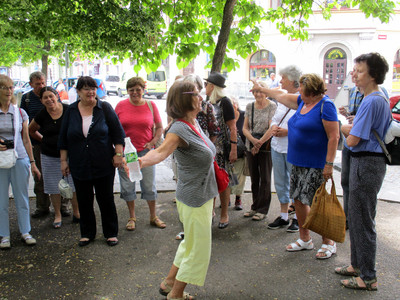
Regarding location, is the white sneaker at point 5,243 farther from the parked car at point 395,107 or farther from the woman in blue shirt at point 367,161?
the parked car at point 395,107

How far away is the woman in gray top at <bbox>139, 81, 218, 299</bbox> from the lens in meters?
2.84

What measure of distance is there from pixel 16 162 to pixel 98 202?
3.43 ft

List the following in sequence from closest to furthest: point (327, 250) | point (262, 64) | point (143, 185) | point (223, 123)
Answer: point (327, 250) → point (223, 123) → point (143, 185) → point (262, 64)

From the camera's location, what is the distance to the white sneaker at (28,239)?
437 cm

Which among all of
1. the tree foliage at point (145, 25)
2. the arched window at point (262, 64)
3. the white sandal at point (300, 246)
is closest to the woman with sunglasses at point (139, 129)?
the white sandal at point (300, 246)

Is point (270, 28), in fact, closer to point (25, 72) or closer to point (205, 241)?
point (205, 241)

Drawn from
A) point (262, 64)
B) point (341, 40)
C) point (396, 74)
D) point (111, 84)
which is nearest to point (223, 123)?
point (341, 40)

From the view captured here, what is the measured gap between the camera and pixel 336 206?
3555 mm

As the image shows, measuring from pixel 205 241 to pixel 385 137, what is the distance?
5.76ft

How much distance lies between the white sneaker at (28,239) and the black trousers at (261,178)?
9.54 feet

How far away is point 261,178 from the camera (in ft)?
16.9

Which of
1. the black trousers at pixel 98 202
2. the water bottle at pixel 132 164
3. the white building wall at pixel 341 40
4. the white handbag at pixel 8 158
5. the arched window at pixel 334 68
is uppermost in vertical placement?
the white building wall at pixel 341 40

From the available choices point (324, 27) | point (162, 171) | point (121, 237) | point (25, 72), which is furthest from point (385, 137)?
point (25, 72)

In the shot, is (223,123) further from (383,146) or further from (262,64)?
(262,64)
